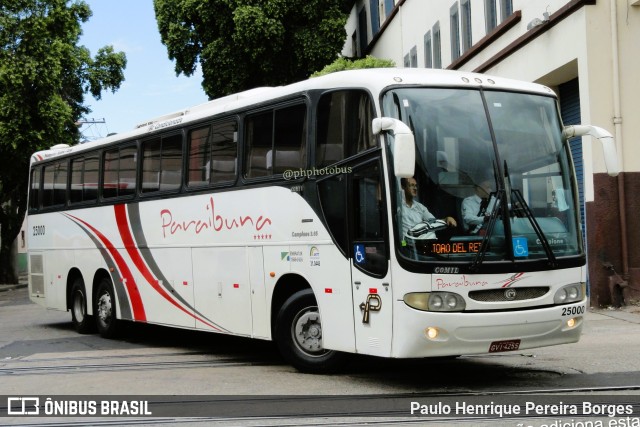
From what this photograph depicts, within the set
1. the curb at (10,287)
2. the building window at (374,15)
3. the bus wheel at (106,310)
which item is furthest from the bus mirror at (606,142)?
the curb at (10,287)

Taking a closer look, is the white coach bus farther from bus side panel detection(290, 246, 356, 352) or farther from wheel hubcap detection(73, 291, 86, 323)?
wheel hubcap detection(73, 291, 86, 323)

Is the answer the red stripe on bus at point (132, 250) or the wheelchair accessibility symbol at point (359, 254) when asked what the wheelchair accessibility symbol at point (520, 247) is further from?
the red stripe on bus at point (132, 250)

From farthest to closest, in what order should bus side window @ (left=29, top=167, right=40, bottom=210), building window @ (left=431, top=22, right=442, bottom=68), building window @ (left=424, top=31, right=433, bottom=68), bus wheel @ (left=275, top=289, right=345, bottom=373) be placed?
building window @ (left=424, top=31, right=433, bottom=68) → building window @ (left=431, top=22, right=442, bottom=68) → bus side window @ (left=29, top=167, right=40, bottom=210) → bus wheel @ (left=275, top=289, right=345, bottom=373)

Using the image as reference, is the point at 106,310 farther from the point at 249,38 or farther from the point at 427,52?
the point at 249,38

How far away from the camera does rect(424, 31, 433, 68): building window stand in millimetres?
28797

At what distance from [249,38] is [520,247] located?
26.4m

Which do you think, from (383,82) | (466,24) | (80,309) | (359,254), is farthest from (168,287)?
(466,24)

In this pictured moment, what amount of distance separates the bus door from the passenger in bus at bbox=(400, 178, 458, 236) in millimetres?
248

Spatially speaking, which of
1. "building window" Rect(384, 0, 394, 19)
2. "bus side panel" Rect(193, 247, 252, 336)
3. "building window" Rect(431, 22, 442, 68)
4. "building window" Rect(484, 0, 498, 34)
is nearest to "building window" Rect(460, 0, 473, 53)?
"building window" Rect(484, 0, 498, 34)

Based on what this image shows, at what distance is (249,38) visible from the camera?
113 feet

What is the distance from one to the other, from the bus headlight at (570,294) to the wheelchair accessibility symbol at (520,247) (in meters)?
0.58

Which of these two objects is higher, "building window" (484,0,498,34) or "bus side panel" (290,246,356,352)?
"building window" (484,0,498,34)

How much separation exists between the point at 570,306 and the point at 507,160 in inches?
62.0

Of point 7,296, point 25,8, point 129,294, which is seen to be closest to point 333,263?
point 129,294
